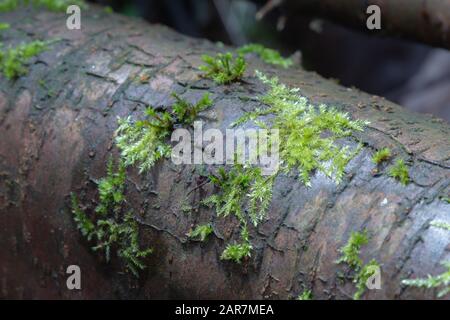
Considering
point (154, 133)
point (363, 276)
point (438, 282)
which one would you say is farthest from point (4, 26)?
point (438, 282)

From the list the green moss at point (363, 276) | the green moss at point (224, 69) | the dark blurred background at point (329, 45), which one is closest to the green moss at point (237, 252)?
the green moss at point (363, 276)

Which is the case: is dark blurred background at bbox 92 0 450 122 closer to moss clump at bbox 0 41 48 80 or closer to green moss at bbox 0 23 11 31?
green moss at bbox 0 23 11 31

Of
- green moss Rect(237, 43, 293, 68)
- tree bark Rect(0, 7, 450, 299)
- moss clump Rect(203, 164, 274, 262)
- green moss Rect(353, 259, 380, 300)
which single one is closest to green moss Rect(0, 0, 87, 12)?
tree bark Rect(0, 7, 450, 299)

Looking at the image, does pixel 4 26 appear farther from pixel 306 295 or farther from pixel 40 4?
pixel 306 295

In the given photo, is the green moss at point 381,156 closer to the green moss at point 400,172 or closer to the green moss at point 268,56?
the green moss at point 400,172

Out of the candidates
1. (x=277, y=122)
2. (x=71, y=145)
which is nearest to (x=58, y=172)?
(x=71, y=145)

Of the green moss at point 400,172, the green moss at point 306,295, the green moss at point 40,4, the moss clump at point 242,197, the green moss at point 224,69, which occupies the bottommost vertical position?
the green moss at point 306,295
